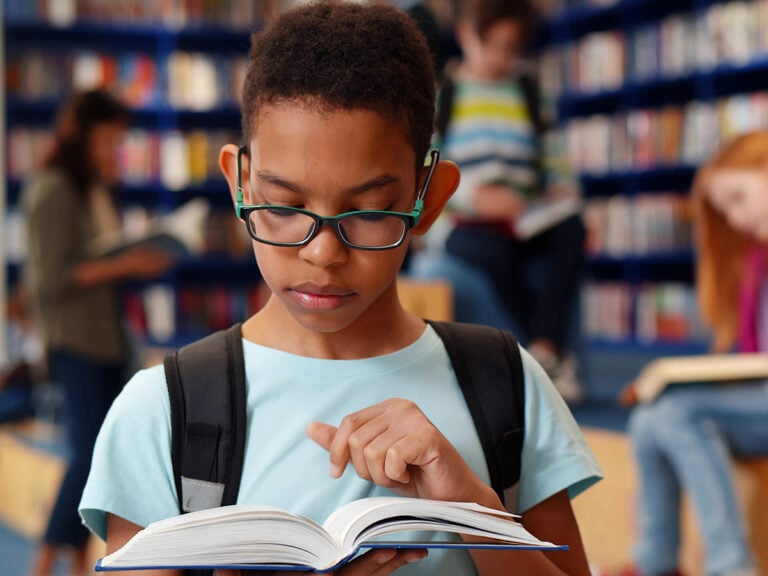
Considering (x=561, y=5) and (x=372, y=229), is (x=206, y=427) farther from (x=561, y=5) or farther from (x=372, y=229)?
(x=561, y=5)

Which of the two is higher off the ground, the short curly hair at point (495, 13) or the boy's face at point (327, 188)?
the short curly hair at point (495, 13)

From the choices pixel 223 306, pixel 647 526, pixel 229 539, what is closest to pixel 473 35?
pixel 647 526

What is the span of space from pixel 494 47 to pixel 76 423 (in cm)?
146

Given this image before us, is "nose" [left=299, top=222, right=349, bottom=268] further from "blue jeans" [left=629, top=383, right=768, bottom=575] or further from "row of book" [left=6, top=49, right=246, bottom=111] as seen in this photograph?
"row of book" [left=6, top=49, right=246, bottom=111]

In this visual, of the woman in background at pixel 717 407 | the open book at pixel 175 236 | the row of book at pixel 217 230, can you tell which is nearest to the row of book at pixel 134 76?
the row of book at pixel 217 230

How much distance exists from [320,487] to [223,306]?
230 inches

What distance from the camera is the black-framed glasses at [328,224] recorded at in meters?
0.80

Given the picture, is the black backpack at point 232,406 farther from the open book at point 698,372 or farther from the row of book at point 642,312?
the row of book at point 642,312

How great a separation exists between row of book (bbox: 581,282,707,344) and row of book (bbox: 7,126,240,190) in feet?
7.81

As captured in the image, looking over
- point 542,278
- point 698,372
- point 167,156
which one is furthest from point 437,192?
point 167,156

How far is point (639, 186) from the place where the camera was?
241 inches

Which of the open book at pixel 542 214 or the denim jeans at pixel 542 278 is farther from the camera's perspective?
the denim jeans at pixel 542 278

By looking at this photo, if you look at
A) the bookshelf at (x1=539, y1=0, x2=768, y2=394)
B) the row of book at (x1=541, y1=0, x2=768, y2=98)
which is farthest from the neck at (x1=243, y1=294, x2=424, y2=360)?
the bookshelf at (x1=539, y1=0, x2=768, y2=394)

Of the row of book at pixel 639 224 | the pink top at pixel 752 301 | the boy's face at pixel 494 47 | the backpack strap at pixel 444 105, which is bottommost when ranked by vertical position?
the row of book at pixel 639 224
